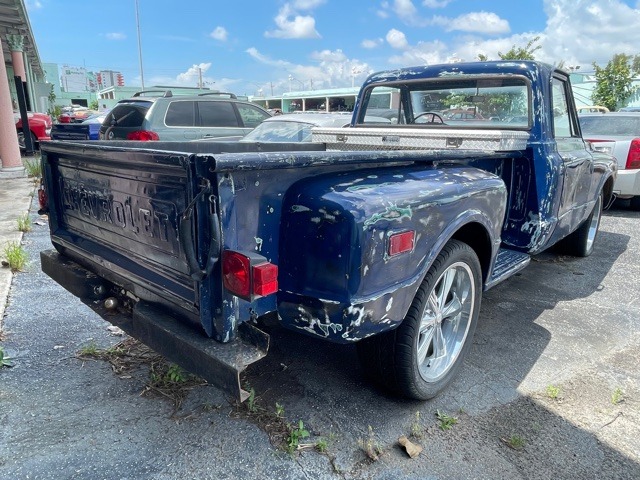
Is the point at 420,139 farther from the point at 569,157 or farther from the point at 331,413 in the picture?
the point at 331,413

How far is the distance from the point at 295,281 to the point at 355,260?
11.6 inches

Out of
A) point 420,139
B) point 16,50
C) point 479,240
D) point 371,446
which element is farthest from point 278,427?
point 16,50

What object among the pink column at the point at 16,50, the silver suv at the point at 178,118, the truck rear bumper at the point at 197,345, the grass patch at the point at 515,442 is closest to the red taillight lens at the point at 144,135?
the silver suv at the point at 178,118

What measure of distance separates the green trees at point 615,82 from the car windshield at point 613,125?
18913 mm

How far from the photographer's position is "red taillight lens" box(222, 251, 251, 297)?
1.80 meters

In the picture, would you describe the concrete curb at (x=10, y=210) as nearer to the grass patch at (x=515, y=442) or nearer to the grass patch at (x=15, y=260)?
the grass patch at (x=15, y=260)

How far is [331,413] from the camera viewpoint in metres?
2.56

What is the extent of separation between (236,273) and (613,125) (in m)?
8.35

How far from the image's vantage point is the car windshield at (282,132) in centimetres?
722

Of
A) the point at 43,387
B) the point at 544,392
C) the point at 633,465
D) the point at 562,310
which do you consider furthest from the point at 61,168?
the point at 562,310

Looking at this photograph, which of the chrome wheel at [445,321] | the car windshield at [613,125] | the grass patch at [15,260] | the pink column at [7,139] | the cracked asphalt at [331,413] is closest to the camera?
the cracked asphalt at [331,413]

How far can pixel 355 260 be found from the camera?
6.31 ft

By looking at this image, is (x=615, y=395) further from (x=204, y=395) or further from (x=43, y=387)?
(x=43, y=387)

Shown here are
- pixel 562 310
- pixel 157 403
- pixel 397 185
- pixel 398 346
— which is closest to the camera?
pixel 397 185
